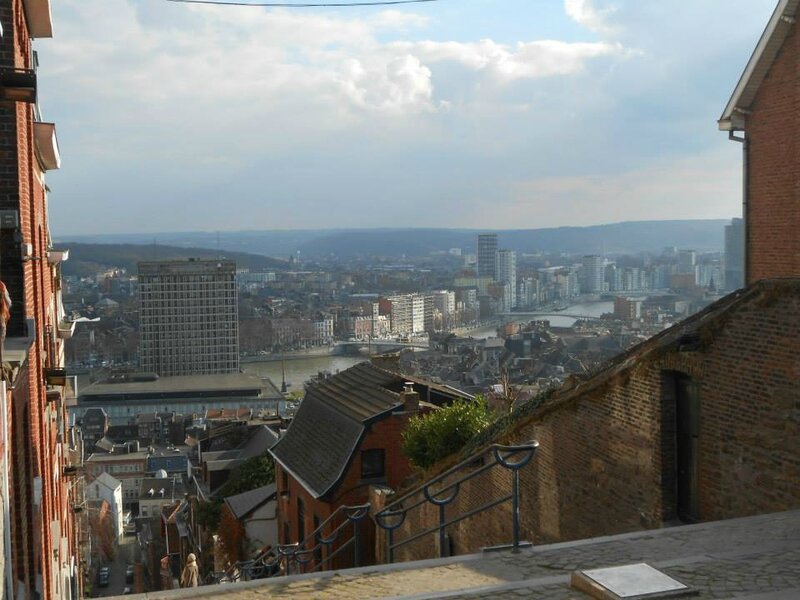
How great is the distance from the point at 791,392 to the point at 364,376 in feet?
49.3

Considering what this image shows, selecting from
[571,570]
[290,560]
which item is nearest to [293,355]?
[290,560]

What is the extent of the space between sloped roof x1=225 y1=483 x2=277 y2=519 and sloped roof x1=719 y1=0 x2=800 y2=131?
16788 mm

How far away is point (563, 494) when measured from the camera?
37.6 feet

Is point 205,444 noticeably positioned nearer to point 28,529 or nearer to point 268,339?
point 28,529

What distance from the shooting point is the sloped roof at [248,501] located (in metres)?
25.2

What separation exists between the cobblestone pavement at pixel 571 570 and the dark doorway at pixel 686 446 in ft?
5.16

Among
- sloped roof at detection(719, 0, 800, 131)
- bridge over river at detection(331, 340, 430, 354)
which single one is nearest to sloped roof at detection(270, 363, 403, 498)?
sloped roof at detection(719, 0, 800, 131)

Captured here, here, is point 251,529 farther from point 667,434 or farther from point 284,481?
point 667,434

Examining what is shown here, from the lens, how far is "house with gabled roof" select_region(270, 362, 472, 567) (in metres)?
18.8

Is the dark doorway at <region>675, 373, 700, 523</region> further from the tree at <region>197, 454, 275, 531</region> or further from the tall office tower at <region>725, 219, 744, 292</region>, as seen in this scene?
the tree at <region>197, 454, 275, 531</region>

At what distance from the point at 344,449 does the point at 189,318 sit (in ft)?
437

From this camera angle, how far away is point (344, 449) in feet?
63.6

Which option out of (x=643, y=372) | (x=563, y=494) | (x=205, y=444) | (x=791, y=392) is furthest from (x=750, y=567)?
(x=205, y=444)

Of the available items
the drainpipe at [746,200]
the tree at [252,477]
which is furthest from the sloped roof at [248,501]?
the drainpipe at [746,200]
